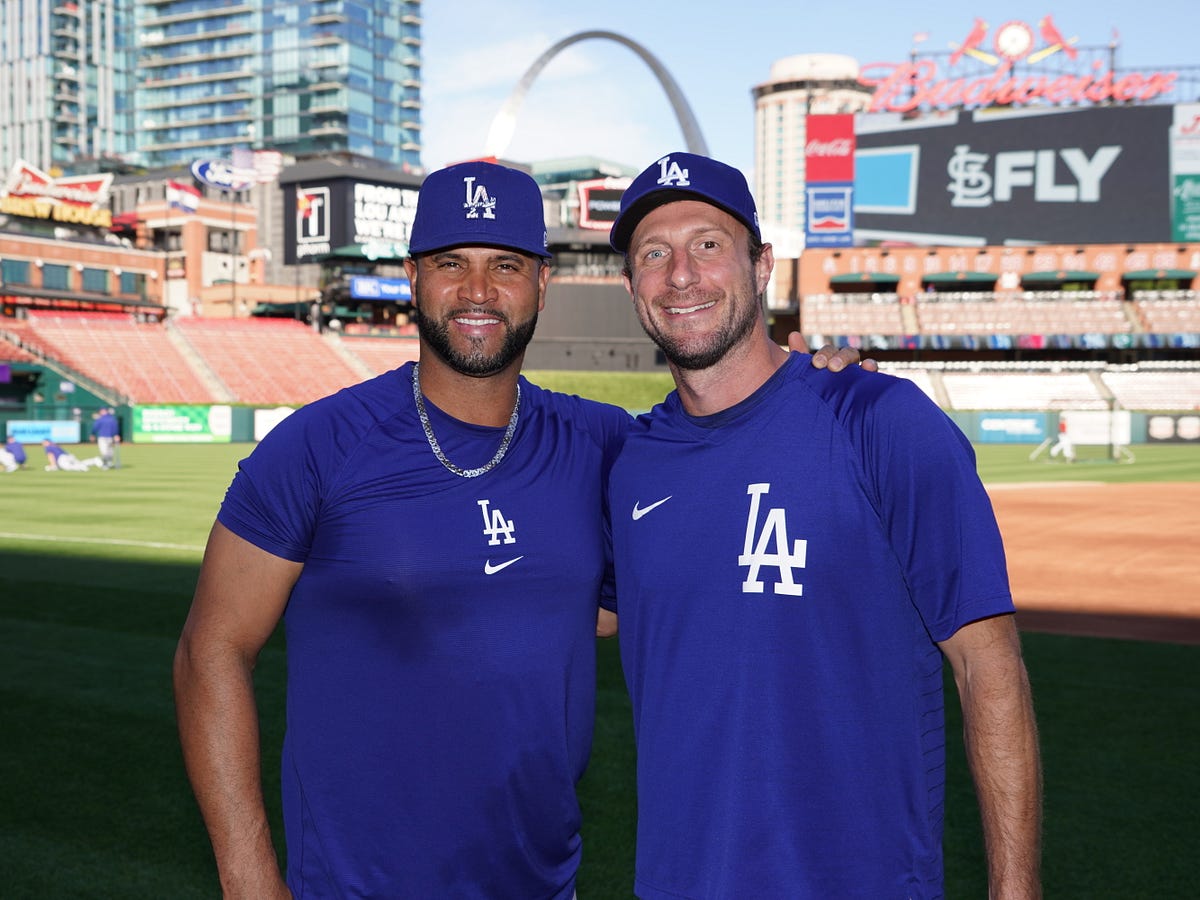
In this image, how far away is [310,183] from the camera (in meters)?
73.5

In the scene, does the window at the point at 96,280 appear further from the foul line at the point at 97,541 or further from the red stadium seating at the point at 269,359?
the foul line at the point at 97,541

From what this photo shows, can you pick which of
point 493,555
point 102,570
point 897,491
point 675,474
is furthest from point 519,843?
point 102,570

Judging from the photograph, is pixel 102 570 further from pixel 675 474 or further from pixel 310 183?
pixel 310 183

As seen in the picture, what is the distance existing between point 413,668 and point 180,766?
4460 mm

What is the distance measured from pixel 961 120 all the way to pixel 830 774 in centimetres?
7204

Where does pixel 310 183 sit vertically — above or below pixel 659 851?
above

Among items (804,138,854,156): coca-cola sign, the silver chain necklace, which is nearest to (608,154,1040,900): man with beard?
the silver chain necklace

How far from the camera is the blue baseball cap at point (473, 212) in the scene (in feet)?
9.90

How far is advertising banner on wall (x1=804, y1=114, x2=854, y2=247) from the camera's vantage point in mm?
67125

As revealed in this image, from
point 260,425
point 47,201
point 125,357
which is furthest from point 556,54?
point 47,201

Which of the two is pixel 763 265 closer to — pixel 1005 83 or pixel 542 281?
pixel 542 281

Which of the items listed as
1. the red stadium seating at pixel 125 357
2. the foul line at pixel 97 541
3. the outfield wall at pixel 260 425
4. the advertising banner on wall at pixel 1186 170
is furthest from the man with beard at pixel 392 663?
the advertising banner on wall at pixel 1186 170

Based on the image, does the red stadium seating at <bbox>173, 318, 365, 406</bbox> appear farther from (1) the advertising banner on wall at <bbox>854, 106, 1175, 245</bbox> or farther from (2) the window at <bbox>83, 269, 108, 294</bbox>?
(1) the advertising banner on wall at <bbox>854, 106, 1175, 245</bbox>

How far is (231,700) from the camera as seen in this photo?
2689 millimetres
